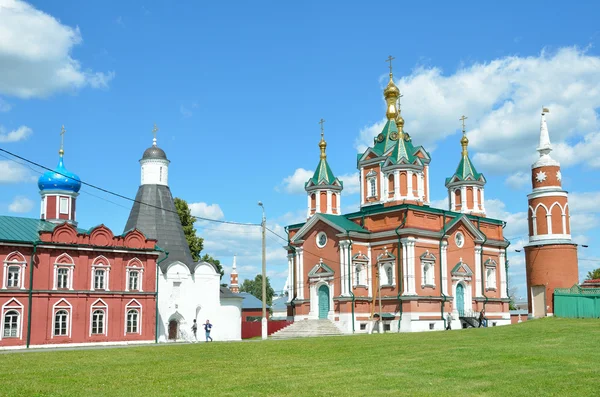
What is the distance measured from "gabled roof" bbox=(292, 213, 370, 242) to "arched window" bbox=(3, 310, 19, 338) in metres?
17.5

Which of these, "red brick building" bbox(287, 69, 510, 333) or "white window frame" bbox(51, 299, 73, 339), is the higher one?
"red brick building" bbox(287, 69, 510, 333)

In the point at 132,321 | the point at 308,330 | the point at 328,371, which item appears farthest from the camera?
the point at 308,330

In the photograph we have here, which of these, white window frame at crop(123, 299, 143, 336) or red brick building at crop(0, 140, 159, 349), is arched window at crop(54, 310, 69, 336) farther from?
white window frame at crop(123, 299, 143, 336)

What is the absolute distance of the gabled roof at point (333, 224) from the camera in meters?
39.9

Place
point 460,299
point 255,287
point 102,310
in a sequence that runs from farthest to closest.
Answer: point 255,287
point 460,299
point 102,310

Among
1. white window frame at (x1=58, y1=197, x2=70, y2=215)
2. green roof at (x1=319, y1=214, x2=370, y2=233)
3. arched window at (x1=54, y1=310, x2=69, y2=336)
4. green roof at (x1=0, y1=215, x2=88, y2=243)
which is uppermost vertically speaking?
white window frame at (x1=58, y1=197, x2=70, y2=215)

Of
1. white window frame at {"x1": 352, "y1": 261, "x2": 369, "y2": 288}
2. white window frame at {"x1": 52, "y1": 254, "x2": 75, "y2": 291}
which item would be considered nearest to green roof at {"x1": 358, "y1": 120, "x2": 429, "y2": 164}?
white window frame at {"x1": 352, "y1": 261, "x2": 369, "y2": 288}

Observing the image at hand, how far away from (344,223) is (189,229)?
50.6 feet

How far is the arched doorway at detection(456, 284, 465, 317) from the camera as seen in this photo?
42.2m

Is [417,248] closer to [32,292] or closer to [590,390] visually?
[32,292]

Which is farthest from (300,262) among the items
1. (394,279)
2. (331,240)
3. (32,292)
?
(32,292)

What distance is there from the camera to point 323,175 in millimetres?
45188

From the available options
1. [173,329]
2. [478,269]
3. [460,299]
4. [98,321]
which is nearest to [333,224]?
[460,299]

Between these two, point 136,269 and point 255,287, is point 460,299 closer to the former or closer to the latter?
point 136,269
